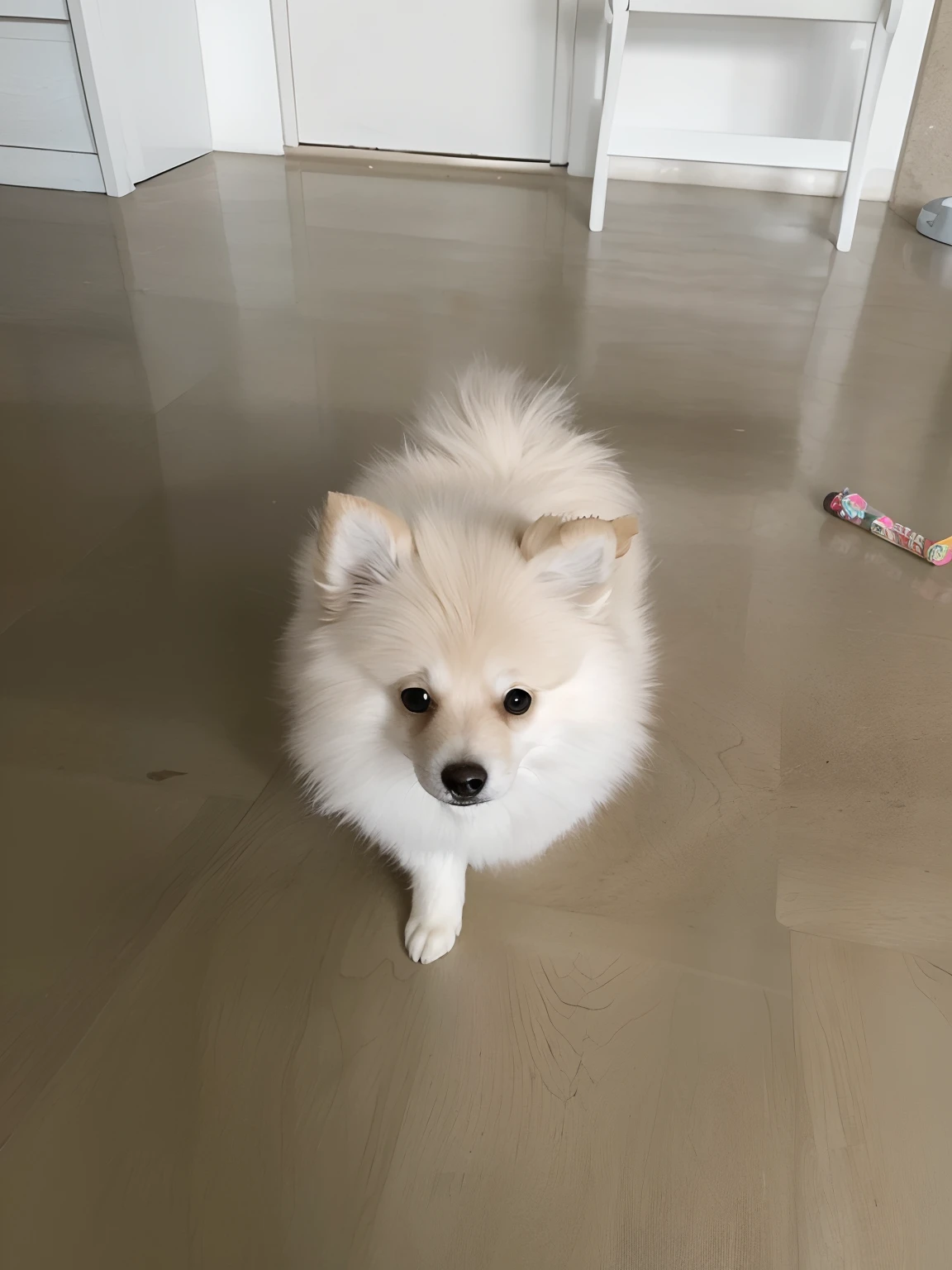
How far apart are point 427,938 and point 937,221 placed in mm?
3709

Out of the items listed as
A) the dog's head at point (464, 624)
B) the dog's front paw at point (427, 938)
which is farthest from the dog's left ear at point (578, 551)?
the dog's front paw at point (427, 938)

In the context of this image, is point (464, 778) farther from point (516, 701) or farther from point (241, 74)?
point (241, 74)

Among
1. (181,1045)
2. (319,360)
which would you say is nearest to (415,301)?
(319,360)

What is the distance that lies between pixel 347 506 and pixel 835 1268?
0.89 m

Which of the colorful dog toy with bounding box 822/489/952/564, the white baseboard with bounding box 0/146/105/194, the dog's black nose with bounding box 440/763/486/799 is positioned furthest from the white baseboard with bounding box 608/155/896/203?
the dog's black nose with bounding box 440/763/486/799

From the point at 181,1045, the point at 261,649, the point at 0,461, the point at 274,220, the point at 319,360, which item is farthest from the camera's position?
the point at 274,220

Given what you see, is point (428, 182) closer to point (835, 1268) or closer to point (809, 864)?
point (809, 864)

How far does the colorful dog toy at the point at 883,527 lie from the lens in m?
1.79

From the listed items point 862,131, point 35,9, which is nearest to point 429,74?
point 35,9

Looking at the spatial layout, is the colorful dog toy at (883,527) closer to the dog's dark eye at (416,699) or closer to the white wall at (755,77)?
the dog's dark eye at (416,699)

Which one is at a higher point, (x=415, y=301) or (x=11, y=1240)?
(x=415, y=301)

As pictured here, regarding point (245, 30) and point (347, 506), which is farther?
point (245, 30)

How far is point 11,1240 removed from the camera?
2.86 ft

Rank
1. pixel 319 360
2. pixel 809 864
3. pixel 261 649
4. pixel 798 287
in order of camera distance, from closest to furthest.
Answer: pixel 809 864 → pixel 261 649 → pixel 319 360 → pixel 798 287
